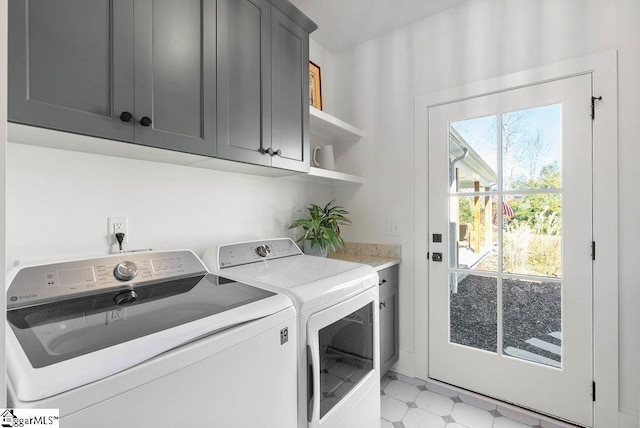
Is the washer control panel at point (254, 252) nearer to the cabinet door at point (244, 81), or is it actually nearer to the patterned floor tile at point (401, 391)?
the cabinet door at point (244, 81)

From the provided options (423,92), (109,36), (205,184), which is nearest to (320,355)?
(205,184)

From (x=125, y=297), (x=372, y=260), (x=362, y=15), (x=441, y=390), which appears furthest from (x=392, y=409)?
(x=362, y=15)

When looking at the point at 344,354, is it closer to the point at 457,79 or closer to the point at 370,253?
the point at 370,253

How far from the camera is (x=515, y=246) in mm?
1813

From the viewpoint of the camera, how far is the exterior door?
1623 mm

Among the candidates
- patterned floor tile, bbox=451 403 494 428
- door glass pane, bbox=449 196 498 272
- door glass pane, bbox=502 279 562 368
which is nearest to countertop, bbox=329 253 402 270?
door glass pane, bbox=449 196 498 272

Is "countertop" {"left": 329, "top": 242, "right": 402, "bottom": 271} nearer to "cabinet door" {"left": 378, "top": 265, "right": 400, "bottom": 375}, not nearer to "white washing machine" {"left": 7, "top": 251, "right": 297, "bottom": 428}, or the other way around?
"cabinet door" {"left": 378, "top": 265, "right": 400, "bottom": 375}

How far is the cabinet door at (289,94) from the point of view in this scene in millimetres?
1570

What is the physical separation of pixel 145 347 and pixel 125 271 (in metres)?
0.58

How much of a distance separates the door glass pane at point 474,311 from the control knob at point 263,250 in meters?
1.30

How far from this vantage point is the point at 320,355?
3.77 ft

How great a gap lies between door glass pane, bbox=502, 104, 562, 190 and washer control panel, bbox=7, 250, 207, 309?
A: 193 centimetres

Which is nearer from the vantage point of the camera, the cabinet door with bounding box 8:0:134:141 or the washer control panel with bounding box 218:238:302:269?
the cabinet door with bounding box 8:0:134:141

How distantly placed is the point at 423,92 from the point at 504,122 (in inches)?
23.5
